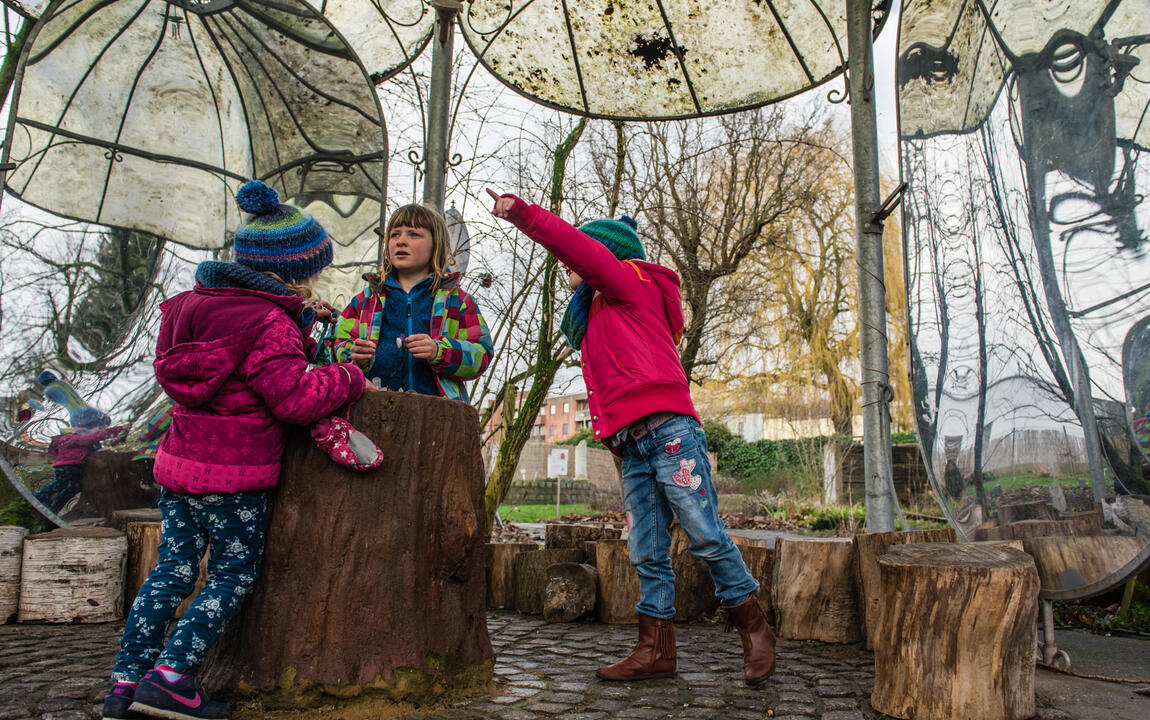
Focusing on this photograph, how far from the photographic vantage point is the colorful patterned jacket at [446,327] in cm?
288

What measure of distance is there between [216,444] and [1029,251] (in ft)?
9.88

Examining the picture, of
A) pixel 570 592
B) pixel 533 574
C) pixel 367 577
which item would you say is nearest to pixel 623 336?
pixel 367 577

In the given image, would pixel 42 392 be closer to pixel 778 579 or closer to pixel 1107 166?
pixel 778 579

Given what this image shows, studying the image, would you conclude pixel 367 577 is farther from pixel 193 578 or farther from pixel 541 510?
pixel 541 510

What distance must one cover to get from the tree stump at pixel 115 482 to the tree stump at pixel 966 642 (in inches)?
157

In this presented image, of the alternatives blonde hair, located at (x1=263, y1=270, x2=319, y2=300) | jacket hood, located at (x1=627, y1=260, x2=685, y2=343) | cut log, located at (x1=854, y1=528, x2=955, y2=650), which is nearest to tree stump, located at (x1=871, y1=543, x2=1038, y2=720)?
cut log, located at (x1=854, y1=528, x2=955, y2=650)


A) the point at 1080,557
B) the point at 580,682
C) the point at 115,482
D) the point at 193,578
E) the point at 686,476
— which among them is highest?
the point at 686,476

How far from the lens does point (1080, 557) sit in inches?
101

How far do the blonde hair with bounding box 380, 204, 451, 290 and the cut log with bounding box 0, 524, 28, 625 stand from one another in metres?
2.40

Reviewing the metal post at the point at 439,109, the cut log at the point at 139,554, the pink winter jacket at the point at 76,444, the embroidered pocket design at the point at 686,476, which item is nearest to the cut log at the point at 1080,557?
the embroidered pocket design at the point at 686,476

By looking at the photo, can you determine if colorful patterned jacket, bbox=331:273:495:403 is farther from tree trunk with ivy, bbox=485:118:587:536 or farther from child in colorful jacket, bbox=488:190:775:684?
tree trunk with ivy, bbox=485:118:587:536

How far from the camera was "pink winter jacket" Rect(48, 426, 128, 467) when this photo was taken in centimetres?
402

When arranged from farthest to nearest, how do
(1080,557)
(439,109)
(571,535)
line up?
(571,535) < (439,109) < (1080,557)

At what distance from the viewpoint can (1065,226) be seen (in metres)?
2.78
